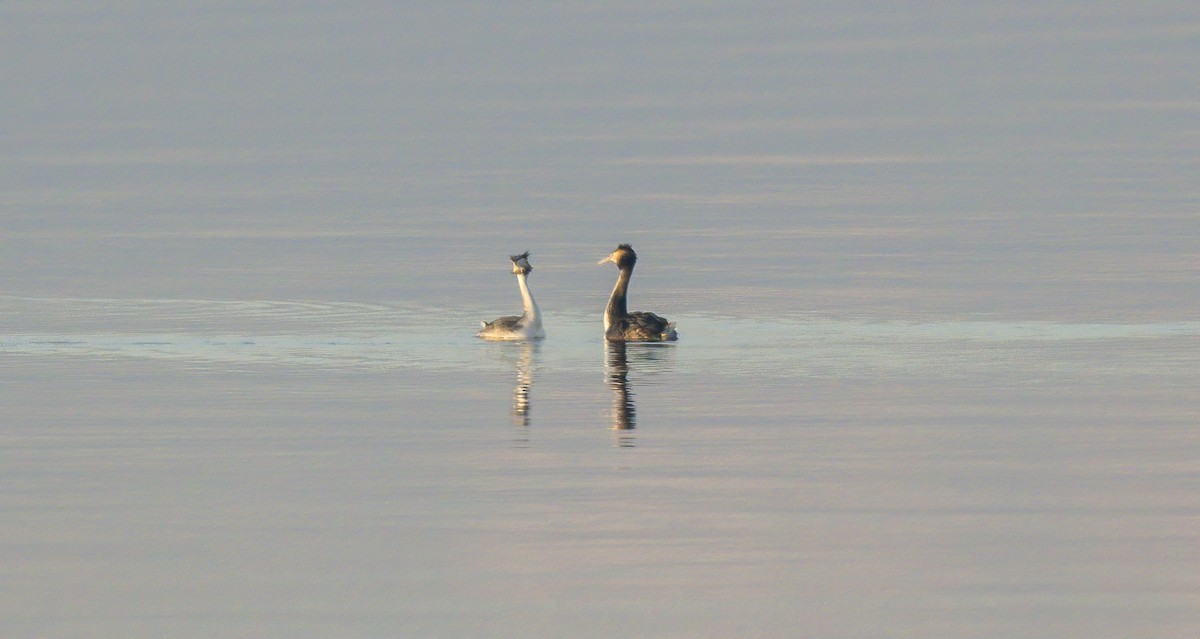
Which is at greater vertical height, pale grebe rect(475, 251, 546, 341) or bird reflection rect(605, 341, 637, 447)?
pale grebe rect(475, 251, 546, 341)

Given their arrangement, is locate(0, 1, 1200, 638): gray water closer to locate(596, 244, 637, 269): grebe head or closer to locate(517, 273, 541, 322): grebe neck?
locate(517, 273, 541, 322): grebe neck

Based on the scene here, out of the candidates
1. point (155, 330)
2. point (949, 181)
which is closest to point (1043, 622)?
point (155, 330)

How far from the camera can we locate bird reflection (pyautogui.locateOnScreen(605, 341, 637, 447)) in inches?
798

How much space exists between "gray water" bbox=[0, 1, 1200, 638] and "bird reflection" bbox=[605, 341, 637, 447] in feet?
0.22

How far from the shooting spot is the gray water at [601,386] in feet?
47.7

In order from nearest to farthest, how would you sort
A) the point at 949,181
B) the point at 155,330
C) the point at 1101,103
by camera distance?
the point at 155,330
the point at 949,181
the point at 1101,103

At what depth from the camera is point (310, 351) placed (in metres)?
25.6

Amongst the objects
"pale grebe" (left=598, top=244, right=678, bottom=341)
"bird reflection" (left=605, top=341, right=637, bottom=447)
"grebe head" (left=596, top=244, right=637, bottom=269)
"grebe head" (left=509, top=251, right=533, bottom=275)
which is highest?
"grebe head" (left=596, top=244, right=637, bottom=269)

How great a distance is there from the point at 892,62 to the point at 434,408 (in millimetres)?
81266

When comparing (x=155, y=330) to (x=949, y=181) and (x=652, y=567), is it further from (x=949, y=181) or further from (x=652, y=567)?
(x=949, y=181)

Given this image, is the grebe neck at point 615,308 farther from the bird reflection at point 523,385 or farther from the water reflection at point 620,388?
the bird reflection at point 523,385

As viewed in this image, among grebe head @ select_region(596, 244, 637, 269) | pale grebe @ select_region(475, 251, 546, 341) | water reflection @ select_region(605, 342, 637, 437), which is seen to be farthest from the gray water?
grebe head @ select_region(596, 244, 637, 269)

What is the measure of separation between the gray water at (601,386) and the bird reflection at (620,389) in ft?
0.22

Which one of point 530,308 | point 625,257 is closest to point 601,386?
point 530,308
